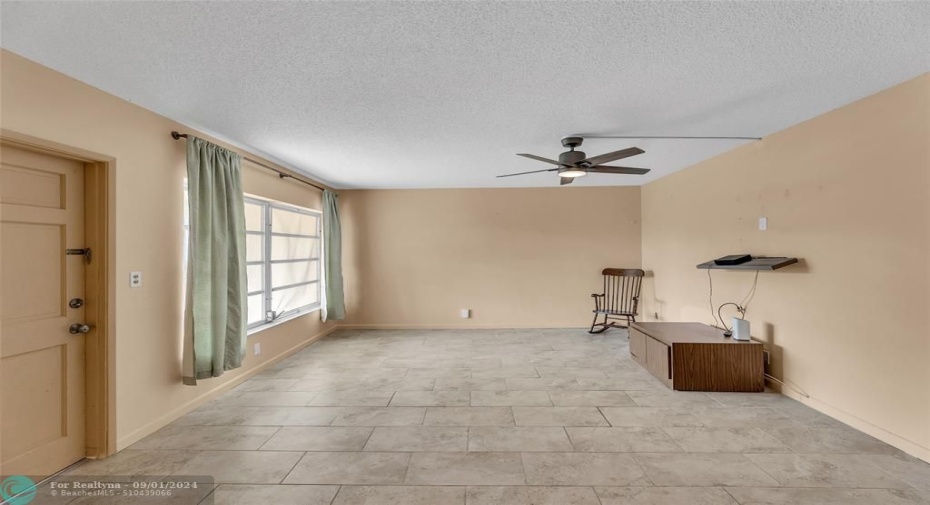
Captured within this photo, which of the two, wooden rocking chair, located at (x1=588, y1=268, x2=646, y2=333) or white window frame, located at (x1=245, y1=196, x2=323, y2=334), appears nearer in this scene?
white window frame, located at (x1=245, y1=196, x2=323, y2=334)

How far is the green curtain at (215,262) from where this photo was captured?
2.83 m

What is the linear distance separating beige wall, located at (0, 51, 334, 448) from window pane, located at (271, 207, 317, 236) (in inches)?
61.9

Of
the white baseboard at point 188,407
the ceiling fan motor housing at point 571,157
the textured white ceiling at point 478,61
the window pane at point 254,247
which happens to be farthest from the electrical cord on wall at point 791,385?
the window pane at point 254,247

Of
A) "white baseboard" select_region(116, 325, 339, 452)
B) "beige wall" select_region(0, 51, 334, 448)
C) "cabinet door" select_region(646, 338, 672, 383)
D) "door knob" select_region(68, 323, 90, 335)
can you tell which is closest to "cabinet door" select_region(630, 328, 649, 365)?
"cabinet door" select_region(646, 338, 672, 383)

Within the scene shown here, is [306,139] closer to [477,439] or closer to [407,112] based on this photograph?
[407,112]

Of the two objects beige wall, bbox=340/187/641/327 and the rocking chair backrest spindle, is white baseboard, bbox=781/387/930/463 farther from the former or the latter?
beige wall, bbox=340/187/641/327

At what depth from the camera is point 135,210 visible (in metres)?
2.47

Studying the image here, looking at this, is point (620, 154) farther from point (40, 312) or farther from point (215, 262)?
point (40, 312)

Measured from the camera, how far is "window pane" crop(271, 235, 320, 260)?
4488 millimetres

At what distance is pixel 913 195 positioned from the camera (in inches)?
87.0

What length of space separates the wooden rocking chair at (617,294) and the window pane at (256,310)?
4.48m

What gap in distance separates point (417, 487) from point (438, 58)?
7.53ft

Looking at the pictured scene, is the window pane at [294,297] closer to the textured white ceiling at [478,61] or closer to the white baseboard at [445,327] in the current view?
the white baseboard at [445,327]

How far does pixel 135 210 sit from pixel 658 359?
14.6ft
